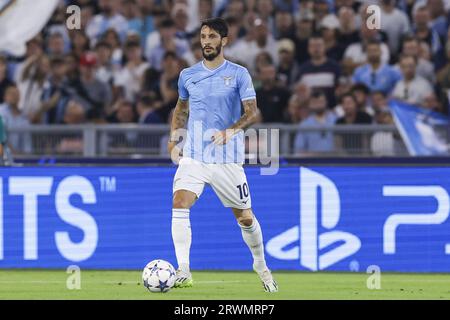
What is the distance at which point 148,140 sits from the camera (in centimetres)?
1803

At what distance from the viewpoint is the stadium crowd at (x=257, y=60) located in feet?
61.1

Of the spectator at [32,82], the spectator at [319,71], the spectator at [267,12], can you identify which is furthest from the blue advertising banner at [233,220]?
the spectator at [267,12]

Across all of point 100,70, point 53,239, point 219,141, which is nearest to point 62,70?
point 100,70

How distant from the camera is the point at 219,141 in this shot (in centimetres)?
1199

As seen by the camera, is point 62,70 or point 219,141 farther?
point 62,70

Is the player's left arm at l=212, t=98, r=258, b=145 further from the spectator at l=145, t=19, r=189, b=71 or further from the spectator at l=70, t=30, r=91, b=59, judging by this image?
the spectator at l=70, t=30, r=91, b=59


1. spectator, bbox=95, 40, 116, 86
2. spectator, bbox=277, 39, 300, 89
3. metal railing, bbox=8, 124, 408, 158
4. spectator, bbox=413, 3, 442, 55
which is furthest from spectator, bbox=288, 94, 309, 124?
spectator, bbox=95, 40, 116, 86

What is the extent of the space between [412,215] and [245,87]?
3.62 m

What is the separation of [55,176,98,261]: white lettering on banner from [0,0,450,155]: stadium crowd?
3.57 metres

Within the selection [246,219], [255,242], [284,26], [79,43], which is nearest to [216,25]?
[246,219]

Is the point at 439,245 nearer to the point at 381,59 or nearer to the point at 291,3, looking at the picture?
the point at 381,59

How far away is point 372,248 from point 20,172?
4.09 m

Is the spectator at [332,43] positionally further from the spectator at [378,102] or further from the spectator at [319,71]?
the spectator at [378,102]

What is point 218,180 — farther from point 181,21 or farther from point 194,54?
point 181,21
